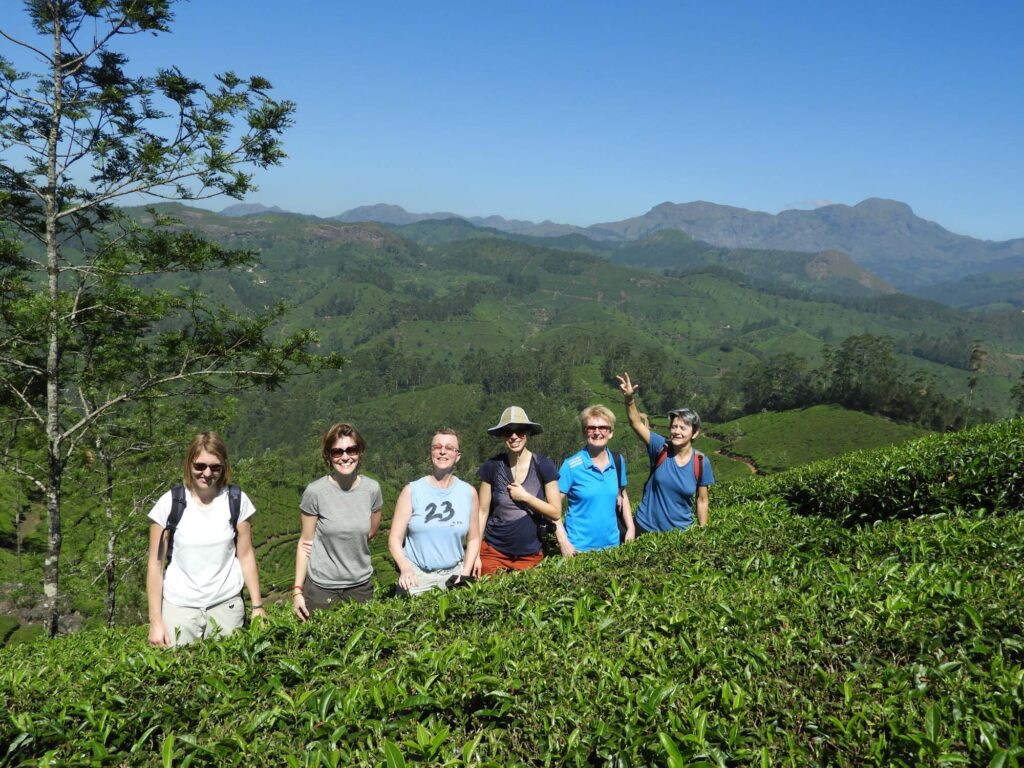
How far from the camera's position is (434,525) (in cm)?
579

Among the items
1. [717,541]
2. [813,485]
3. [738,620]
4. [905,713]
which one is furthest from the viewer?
[813,485]

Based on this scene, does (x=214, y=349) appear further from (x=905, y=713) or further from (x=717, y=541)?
(x=905, y=713)

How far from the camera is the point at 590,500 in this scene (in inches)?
266

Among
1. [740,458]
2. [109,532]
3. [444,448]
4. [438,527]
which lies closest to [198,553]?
[438,527]

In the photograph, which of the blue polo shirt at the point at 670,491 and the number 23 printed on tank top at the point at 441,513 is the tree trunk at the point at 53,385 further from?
the blue polo shirt at the point at 670,491

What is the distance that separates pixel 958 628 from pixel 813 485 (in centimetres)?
499

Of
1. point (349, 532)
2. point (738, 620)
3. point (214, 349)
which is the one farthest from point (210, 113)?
point (738, 620)

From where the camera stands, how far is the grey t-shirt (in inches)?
228

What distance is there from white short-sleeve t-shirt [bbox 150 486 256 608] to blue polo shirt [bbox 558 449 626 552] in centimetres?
345

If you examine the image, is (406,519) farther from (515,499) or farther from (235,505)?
(235,505)

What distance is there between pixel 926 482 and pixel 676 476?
2.69m

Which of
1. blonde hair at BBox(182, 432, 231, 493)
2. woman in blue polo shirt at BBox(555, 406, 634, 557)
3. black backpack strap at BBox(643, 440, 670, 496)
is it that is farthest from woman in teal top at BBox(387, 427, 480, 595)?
black backpack strap at BBox(643, 440, 670, 496)

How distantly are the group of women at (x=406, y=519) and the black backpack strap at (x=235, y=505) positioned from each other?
1cm

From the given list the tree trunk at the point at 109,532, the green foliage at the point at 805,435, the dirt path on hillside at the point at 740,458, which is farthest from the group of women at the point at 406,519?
the dirt path on hillside at the point at 740,458
